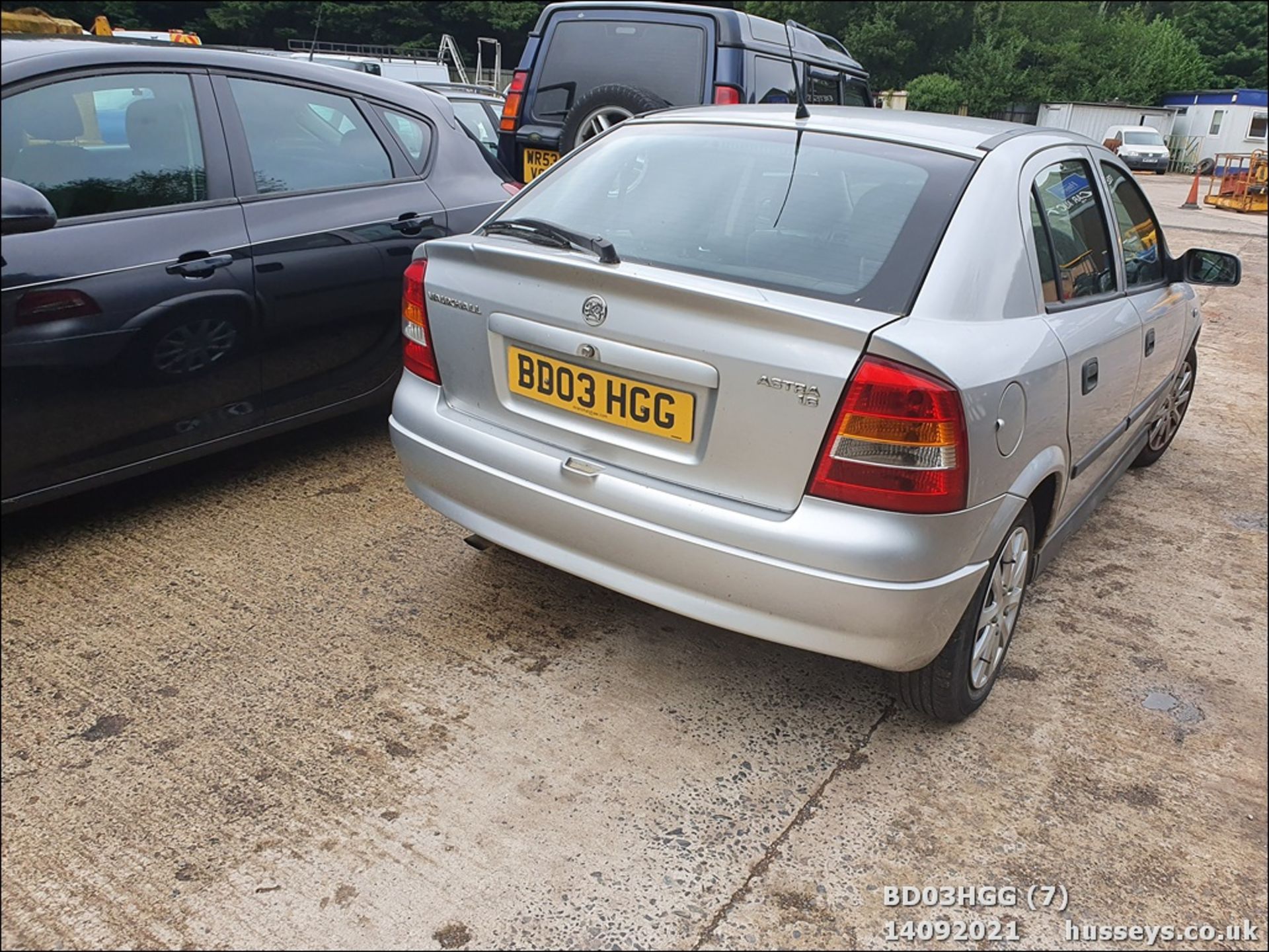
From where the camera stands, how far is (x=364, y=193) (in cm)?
363

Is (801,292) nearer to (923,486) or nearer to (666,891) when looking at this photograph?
(923,486)

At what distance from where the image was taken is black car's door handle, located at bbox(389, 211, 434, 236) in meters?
3.68

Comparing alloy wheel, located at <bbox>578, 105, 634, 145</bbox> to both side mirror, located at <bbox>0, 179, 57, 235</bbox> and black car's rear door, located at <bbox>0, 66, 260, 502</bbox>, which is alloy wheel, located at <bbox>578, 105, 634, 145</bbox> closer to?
black car's rear door, located at <bbox>0, 66, 260, 502</bbox>

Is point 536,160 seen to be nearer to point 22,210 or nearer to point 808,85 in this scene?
point 808,85

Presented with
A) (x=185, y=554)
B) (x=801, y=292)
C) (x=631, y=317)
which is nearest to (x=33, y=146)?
(x=185, y=554)

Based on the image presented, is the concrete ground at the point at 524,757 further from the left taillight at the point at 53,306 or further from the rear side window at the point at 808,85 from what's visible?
the rear side window at the point at 808,85

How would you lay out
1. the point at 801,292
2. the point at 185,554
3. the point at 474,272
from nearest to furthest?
the point at 801,292
the point at 474,272
the point at 185,554

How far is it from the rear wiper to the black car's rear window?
7cm

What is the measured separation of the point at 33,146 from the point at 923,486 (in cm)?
250

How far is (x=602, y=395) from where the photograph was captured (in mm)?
2152

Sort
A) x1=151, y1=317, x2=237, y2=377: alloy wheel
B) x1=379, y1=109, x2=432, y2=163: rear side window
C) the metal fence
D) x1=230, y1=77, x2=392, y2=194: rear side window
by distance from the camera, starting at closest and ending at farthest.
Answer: x1=151, y1=317, x2=237, y2=377: alloy wheel → x1=230, y1=77, x2=392, y2=194: rear side window → x1=379, y1=109, x2=432, y2=163: rear side window → the metal fence

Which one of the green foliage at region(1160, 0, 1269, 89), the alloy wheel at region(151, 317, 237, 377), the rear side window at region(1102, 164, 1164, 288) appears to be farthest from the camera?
the green foliage at region(1160, 0, 1269, 89)

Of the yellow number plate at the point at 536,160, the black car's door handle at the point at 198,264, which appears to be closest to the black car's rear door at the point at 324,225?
the black car's door handle at the point at 198,264

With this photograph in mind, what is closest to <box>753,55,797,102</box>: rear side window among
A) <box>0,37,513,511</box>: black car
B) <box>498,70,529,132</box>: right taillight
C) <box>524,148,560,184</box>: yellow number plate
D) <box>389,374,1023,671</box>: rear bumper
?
<box>524,148,560,184</box>: yellow number plate
